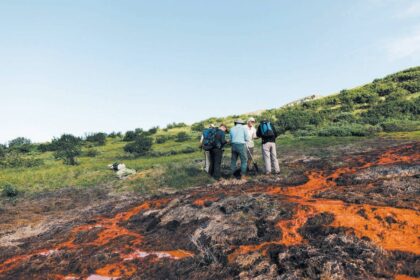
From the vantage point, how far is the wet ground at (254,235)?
5.01 m

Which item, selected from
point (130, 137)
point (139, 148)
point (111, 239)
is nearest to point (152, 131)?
point (130, 137)

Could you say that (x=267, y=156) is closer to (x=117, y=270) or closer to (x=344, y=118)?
(x=117, y=270)

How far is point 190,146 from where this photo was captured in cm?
2456

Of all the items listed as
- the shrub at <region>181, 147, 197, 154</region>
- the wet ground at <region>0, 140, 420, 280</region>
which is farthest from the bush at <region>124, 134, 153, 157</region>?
the wet ground at <region>0, 140, 420, 280</region>

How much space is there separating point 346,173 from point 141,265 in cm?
633

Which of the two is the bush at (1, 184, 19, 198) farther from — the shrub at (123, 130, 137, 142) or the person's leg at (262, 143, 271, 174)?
the shrub at (123, 130, 137, 142)

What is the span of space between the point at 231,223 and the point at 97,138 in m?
28.5

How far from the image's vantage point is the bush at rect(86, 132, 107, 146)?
105 ft

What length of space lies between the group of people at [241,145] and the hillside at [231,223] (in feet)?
1.78

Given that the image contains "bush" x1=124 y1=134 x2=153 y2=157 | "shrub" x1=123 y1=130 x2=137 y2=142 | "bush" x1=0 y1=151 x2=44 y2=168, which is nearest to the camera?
"bush" x1=0 y1=151 x2=44 y2=168

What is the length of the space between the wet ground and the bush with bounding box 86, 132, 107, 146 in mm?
21686

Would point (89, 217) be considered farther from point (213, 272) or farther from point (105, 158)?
point (105, 158)

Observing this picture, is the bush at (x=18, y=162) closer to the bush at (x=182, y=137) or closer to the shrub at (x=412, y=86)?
the bush at (x=182, y=137)

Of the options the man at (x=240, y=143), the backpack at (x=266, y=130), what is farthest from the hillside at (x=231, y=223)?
the backpack at (x=266, y=130)
